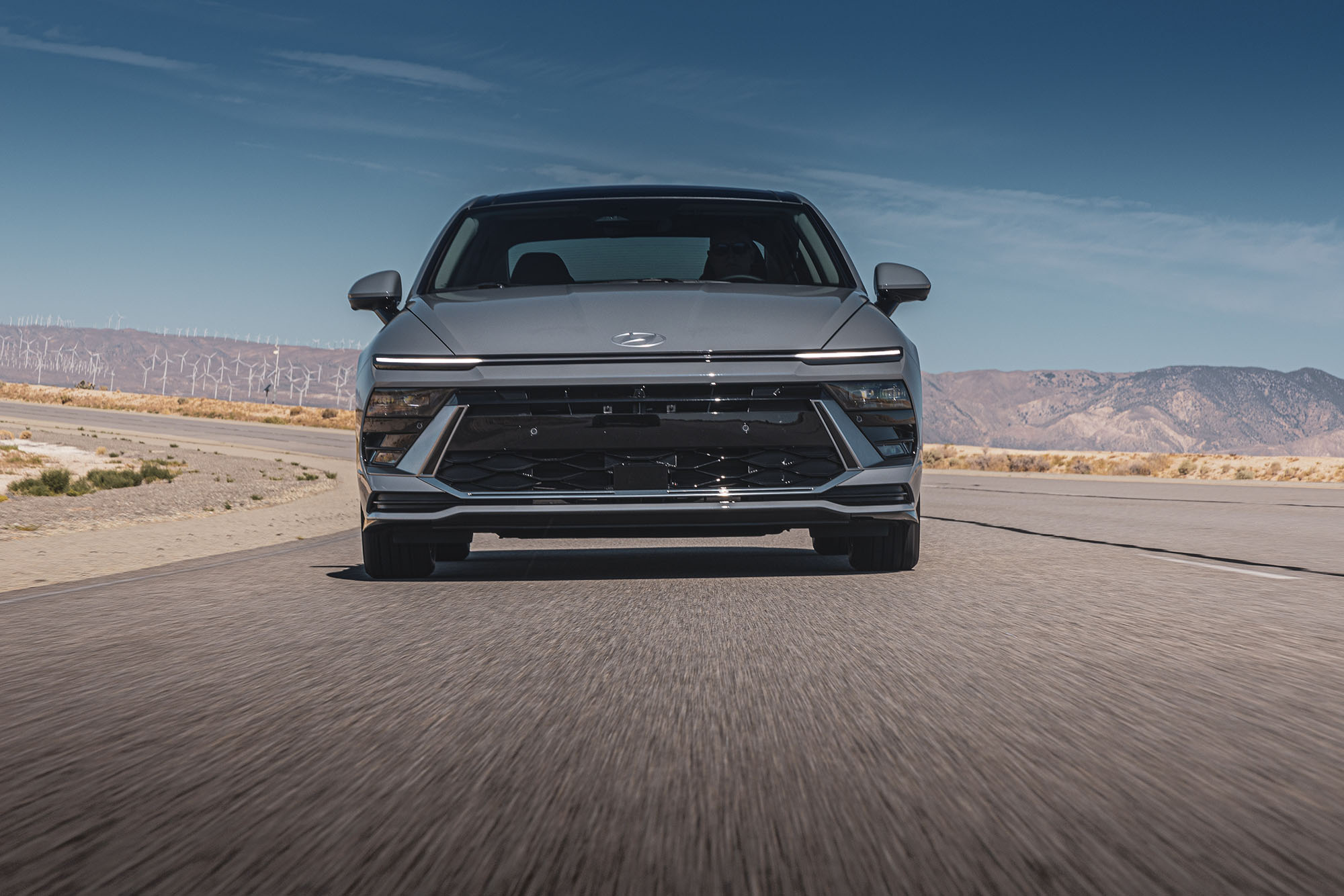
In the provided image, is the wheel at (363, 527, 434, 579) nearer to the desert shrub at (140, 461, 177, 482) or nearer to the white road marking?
the white road marking

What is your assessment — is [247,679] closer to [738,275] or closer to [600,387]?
[600,387]

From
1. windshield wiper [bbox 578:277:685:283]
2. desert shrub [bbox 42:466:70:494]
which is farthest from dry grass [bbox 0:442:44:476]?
windshield wiper [bbox 578:277:685:283]

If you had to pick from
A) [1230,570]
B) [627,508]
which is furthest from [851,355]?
[1230,570]

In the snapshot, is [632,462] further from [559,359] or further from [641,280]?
[641,280]

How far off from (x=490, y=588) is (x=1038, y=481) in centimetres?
2487

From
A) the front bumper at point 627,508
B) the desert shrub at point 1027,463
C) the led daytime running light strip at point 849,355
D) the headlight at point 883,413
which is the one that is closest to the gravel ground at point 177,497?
the front bumper at point 627,508

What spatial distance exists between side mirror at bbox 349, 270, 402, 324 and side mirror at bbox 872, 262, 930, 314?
263 cm

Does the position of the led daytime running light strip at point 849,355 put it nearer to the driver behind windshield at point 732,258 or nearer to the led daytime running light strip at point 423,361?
the driver behind windshield at point 732,258

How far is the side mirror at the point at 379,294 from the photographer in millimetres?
6664

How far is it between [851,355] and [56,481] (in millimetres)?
14972

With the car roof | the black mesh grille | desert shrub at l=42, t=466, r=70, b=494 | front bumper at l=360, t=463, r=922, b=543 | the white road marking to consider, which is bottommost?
desert shrub at l=42, t=466, r=70, b=494

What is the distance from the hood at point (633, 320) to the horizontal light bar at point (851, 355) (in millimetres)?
55

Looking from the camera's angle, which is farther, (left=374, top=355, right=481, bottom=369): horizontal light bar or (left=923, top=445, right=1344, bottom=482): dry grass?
(left=923, top=445, right=1344, bottom=482): dry grass

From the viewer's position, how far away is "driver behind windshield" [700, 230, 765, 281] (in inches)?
281
